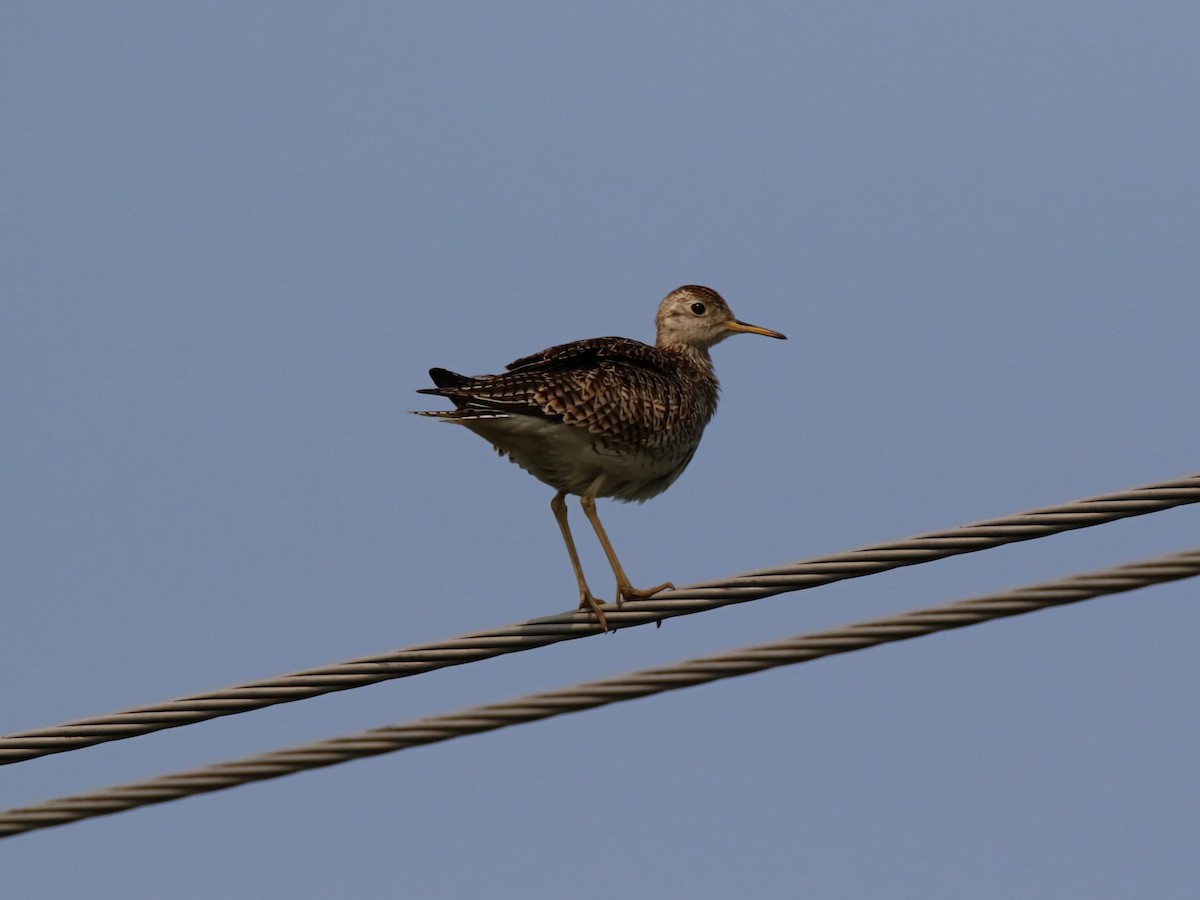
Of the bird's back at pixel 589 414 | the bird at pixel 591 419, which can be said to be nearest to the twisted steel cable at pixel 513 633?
the bird at pixel 591 419

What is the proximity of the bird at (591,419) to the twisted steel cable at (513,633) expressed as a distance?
5.34 ft

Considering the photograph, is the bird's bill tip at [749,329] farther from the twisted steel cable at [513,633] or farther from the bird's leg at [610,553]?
the twisted steel cable at [513,633]

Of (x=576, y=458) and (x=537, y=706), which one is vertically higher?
(x=576, y=458)

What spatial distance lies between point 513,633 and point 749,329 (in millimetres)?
6151

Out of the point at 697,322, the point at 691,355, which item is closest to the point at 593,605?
the point at 691,355

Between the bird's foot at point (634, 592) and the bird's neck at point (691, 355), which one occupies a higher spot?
the bird's neck at point (691, 355)

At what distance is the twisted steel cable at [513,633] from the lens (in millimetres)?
7492

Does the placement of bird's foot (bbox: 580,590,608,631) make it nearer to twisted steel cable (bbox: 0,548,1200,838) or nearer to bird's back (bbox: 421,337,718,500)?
bird's back (bbox: 421,337,718,500)

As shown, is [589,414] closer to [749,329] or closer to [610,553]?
[610,553]

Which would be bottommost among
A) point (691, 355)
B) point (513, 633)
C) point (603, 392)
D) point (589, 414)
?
point (513, 633)

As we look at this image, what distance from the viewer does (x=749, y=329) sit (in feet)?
46.1

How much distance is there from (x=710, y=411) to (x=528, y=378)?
238cm

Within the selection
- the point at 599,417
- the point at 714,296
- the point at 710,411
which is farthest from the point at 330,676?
the point at 714,296

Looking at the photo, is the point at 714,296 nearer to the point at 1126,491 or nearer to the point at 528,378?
the point at 528,378
